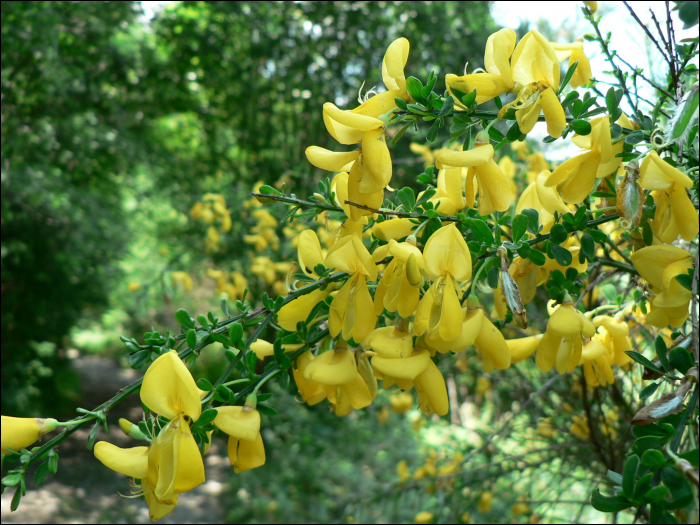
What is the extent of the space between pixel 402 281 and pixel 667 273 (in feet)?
0.81

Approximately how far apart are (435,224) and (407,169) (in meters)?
2.40

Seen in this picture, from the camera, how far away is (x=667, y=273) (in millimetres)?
459

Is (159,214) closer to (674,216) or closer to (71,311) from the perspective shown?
(71,311)

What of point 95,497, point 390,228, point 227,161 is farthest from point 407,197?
point 95,497

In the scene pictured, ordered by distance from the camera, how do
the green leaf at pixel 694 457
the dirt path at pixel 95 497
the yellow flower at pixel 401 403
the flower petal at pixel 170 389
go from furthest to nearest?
the dirt path at pixel 95 497, the yellow flower at pixel 401 403, the flower petal at pixel 170 389, the green leaf at pixel 694 457

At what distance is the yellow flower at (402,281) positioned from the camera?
44 centimetres

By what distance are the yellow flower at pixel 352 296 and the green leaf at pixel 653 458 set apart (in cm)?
26

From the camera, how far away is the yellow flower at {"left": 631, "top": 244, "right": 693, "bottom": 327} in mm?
457

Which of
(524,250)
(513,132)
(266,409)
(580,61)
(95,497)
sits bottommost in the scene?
(95,497)

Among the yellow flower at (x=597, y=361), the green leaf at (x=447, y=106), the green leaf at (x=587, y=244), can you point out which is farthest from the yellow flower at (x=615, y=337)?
the green leaf at (x=447, y=106)

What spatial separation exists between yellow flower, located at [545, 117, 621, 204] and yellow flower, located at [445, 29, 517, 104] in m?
0.09

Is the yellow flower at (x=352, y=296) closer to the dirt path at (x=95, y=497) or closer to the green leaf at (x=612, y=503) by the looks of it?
the green leaf at (x=612, y=503)

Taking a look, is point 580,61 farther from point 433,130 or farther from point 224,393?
point 224,393

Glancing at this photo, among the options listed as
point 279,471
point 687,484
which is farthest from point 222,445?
point 687,484
